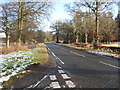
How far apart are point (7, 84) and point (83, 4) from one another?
64.6 ft

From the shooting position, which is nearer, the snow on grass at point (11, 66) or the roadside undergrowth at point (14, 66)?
the roadside undergrowth at point (14, 66)

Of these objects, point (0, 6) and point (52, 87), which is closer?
point (52, 87)

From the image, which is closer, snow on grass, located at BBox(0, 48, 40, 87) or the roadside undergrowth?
the roadside undergrowth

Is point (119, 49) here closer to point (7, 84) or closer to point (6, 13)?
point (7, 84)

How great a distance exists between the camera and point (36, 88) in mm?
3838

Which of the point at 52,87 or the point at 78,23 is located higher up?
the point at 78,23

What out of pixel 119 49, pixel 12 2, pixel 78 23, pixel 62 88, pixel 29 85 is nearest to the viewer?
pixel 62 88

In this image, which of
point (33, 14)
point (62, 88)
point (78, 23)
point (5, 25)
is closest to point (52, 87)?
point (62, 88)

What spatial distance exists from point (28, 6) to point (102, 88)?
19498mm

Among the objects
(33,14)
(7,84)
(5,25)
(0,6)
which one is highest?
(0,6)

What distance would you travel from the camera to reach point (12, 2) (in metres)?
19.2

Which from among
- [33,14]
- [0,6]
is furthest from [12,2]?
[33,14]

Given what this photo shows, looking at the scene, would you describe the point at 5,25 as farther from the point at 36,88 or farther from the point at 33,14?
the point at 36,88

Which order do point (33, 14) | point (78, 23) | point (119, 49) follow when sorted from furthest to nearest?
point (78, 23) → point (33, 14) → point (119, 49)
